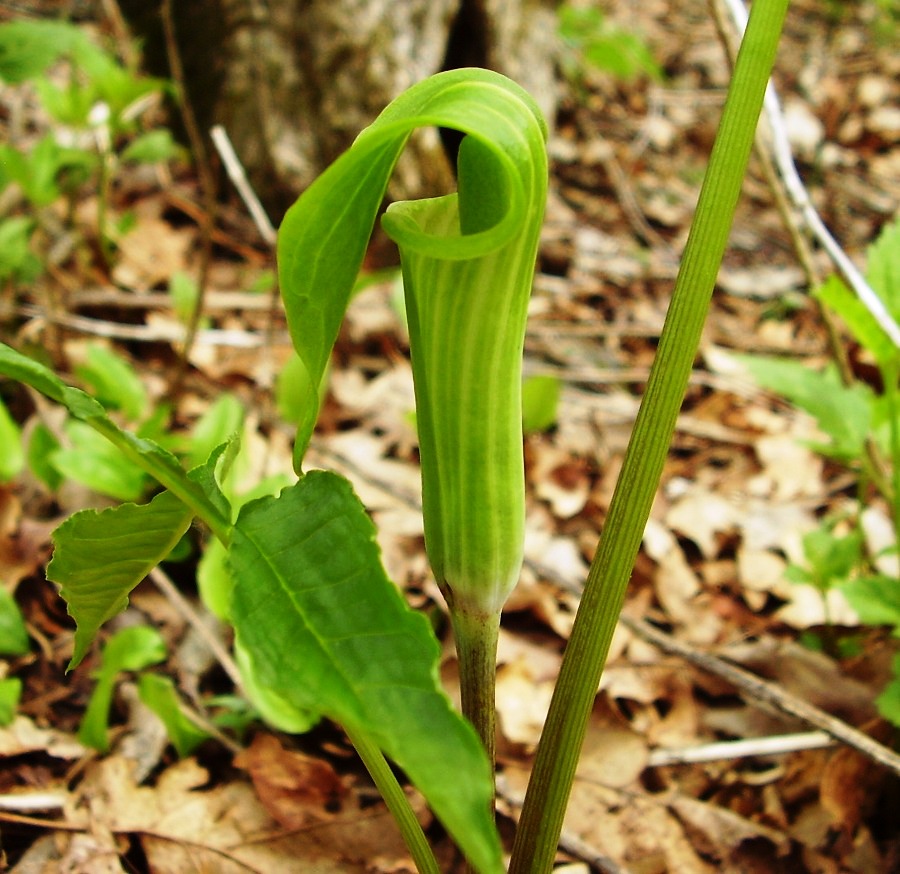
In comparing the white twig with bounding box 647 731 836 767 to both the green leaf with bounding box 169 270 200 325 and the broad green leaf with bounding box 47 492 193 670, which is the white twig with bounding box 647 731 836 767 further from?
the green leaf with bounding box 169 270 200 325

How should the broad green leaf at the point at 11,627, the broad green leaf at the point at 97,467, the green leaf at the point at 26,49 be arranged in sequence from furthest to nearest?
1. the green leaf at the point at 26,49
2. the broad green leaf at the point at 97,467
3. the broad green leaf at the point at 11,627

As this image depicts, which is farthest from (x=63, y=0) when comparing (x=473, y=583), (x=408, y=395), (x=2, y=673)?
(x=473, y=583)

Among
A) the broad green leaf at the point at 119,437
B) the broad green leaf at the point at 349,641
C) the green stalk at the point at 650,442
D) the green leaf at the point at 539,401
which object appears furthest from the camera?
the green leaf at the point at 539,401

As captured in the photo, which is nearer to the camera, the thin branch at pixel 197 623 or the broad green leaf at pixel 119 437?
the broad green leaf at pixel 119 437

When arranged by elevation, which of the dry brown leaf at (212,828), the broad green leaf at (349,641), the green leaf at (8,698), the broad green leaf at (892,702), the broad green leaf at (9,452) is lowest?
the dry brown leaf at (212,828)

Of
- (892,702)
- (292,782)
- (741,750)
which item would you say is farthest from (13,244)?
(892,702)

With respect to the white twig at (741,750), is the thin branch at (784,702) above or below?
above

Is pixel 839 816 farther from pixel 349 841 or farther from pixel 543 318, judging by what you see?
pixel 543 318

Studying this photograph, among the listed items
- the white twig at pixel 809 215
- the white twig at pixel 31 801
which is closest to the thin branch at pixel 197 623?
the white twig at pixel 31 801

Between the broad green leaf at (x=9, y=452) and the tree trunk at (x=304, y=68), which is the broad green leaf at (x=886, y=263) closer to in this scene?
the broad green leaf at (x=9, y=452)
